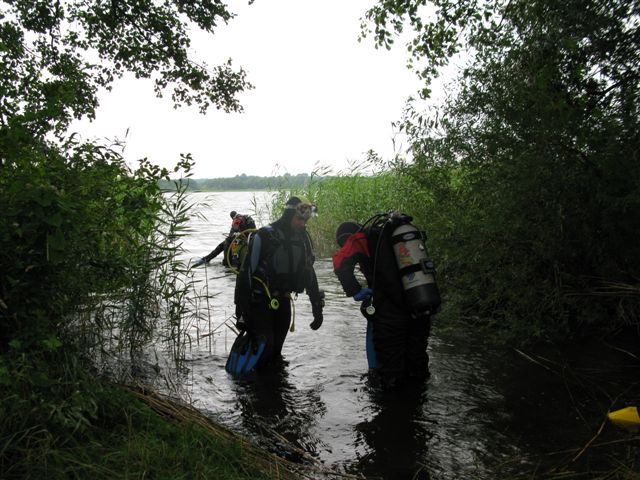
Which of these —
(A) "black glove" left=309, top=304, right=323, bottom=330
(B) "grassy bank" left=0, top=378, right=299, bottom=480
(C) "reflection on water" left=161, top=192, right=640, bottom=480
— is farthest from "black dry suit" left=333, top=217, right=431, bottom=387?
(B) "grassy bank" left=0, top=378, right=299, bottom=480

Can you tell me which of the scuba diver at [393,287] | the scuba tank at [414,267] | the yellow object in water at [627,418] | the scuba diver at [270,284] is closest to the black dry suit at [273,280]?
the scuba diver at [270,284]

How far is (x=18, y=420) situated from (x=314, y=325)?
3.36m

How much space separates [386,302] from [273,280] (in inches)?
48.9

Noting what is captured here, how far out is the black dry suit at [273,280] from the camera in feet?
18.4

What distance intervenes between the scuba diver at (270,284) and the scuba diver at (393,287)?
69 centimetres

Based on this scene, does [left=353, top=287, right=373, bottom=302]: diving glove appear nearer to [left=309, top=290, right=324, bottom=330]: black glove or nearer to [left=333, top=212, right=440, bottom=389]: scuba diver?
[left=333, top=212, right=440, bottom=389]: scuba diver

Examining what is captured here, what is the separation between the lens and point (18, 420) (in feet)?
9.58

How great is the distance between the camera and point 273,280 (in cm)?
577

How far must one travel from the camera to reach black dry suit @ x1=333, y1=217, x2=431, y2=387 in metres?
5.12

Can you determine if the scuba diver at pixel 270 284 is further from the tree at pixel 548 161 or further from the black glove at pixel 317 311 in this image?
the tree at pixel 548 161

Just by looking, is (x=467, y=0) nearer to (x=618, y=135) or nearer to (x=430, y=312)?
(x=618, y=135)

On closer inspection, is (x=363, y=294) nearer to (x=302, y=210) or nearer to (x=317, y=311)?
(x=317, y=311)

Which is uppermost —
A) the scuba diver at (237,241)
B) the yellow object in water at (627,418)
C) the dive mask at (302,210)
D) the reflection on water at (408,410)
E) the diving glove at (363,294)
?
the dive mask at (302,210)

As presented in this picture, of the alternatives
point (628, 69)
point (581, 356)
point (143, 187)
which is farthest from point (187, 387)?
point (628, 69)
